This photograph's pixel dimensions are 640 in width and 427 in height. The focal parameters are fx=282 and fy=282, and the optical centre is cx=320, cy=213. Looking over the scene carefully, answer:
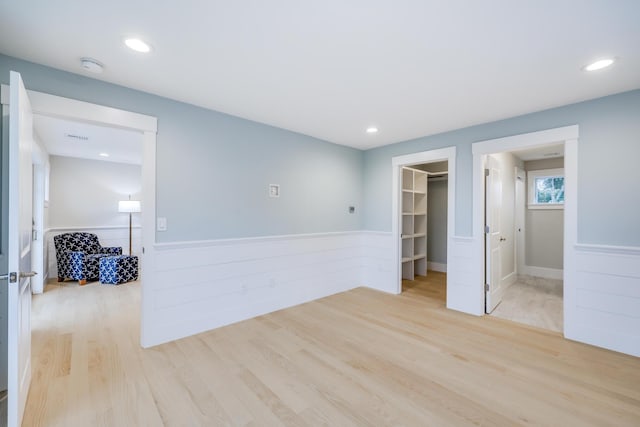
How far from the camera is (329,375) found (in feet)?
7.43

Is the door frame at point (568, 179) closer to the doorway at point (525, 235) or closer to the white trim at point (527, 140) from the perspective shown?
the white trim at point (527, 140)

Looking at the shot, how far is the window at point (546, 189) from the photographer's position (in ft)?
18.1

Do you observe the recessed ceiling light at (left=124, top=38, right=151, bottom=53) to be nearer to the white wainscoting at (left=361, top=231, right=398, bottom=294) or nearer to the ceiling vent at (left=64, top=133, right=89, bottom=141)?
the ceiling vent at (left=64, top=133, right=89, bottom=141)

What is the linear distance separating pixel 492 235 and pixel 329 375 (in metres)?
2.85

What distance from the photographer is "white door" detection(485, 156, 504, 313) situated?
11.9 feet

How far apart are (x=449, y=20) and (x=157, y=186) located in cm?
275

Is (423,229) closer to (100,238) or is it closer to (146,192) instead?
(146,192)

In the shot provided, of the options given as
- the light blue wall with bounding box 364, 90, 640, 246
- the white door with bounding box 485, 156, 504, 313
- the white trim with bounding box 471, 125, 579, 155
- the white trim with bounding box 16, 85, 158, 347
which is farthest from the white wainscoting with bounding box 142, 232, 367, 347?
the light blue wall with bounding box 364, 90, 640, 246

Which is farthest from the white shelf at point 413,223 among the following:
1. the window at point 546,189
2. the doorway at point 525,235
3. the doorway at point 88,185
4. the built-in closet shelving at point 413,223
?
the doorway at point 88,185

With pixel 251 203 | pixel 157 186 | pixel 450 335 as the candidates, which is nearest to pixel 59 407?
pixel 157 186

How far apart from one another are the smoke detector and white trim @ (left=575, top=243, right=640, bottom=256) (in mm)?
4639

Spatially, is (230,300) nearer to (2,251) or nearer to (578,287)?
(2,251)

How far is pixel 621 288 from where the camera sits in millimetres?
2658

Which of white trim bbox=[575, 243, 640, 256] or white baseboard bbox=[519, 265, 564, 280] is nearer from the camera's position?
white trim bbox=[575, 243, 640, 256]
